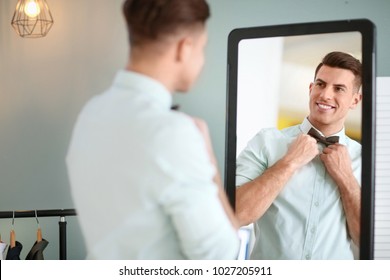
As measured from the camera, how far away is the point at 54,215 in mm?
1228

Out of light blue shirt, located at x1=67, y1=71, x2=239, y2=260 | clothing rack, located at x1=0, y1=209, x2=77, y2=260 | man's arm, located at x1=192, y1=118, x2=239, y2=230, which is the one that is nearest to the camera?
light blue shirt, located at x1=67, y1=71, x2=239, y2=260

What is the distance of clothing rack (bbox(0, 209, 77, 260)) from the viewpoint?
1.22 metres

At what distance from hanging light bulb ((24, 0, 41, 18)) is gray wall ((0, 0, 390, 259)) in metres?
0.03

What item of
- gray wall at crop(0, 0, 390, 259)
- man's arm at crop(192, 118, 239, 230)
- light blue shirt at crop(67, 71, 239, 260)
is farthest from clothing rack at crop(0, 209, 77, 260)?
man's arm at crop(192, 118, 239, 230)

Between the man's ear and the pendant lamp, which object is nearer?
the man's ear

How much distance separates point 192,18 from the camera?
0.95 meters

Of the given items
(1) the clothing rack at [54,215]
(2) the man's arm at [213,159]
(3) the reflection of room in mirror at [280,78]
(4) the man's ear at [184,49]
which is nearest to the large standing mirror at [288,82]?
(3) the reflection of room in mirror at [280,78]

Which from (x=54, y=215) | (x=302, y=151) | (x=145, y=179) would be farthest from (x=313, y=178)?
(x=54, y=215)

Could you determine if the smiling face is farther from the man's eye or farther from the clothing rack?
the clothing rack

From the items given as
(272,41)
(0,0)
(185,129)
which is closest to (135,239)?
(185,129)

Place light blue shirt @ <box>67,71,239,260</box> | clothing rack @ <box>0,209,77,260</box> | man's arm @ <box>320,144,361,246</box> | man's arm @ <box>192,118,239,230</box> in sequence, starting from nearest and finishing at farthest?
light blue shirt @ <box>67,71,239,260</box>
man's arm @ <box>192,118,239,230</box>
man's arm @ <box>320,144,361,246</box>
clothing rack @ <box>0,209,77,260</box>

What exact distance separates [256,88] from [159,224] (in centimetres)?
38

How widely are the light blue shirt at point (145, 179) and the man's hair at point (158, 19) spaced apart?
2.6 inches

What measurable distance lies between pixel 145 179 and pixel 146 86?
14cm
